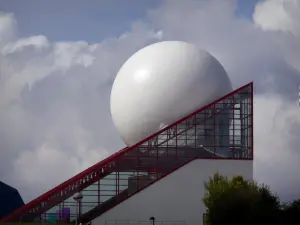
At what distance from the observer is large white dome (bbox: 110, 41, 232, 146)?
55013 mm

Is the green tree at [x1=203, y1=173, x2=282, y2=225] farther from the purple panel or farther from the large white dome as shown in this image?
the purple panel

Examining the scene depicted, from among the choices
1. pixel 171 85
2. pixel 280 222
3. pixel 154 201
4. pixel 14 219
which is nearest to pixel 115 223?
pixel 154 201

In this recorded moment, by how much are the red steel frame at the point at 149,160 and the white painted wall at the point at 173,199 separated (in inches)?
Result: 23.9

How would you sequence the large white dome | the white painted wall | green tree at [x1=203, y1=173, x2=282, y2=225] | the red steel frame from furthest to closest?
the red steel frame
the large white dome
the white painted wall
green tree at [x1=203, y1=173, x2=282, y2=225]

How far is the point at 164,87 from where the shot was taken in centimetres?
5488

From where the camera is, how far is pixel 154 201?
54.8 metres

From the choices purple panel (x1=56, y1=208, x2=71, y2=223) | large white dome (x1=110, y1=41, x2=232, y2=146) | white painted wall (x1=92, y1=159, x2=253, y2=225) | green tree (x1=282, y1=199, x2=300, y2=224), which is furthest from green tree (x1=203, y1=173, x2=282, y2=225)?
purple panel (x1=56, y1=208, x2=71, y2=223)

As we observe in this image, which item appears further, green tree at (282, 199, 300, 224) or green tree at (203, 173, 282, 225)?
green tree at (282, 199, 300, 224)

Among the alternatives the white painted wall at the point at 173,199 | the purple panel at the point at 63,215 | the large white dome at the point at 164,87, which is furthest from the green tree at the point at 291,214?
the purple panel at the point at 63,215

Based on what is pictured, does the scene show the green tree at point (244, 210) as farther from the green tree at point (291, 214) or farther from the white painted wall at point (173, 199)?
the white painted wall at point (173, 199)

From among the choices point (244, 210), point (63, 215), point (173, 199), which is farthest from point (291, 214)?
point (63, 215)

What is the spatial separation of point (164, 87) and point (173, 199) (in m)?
8.38

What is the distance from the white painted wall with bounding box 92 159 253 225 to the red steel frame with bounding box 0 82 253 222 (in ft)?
2.00

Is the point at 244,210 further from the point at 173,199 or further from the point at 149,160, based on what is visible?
the point at 149,160
